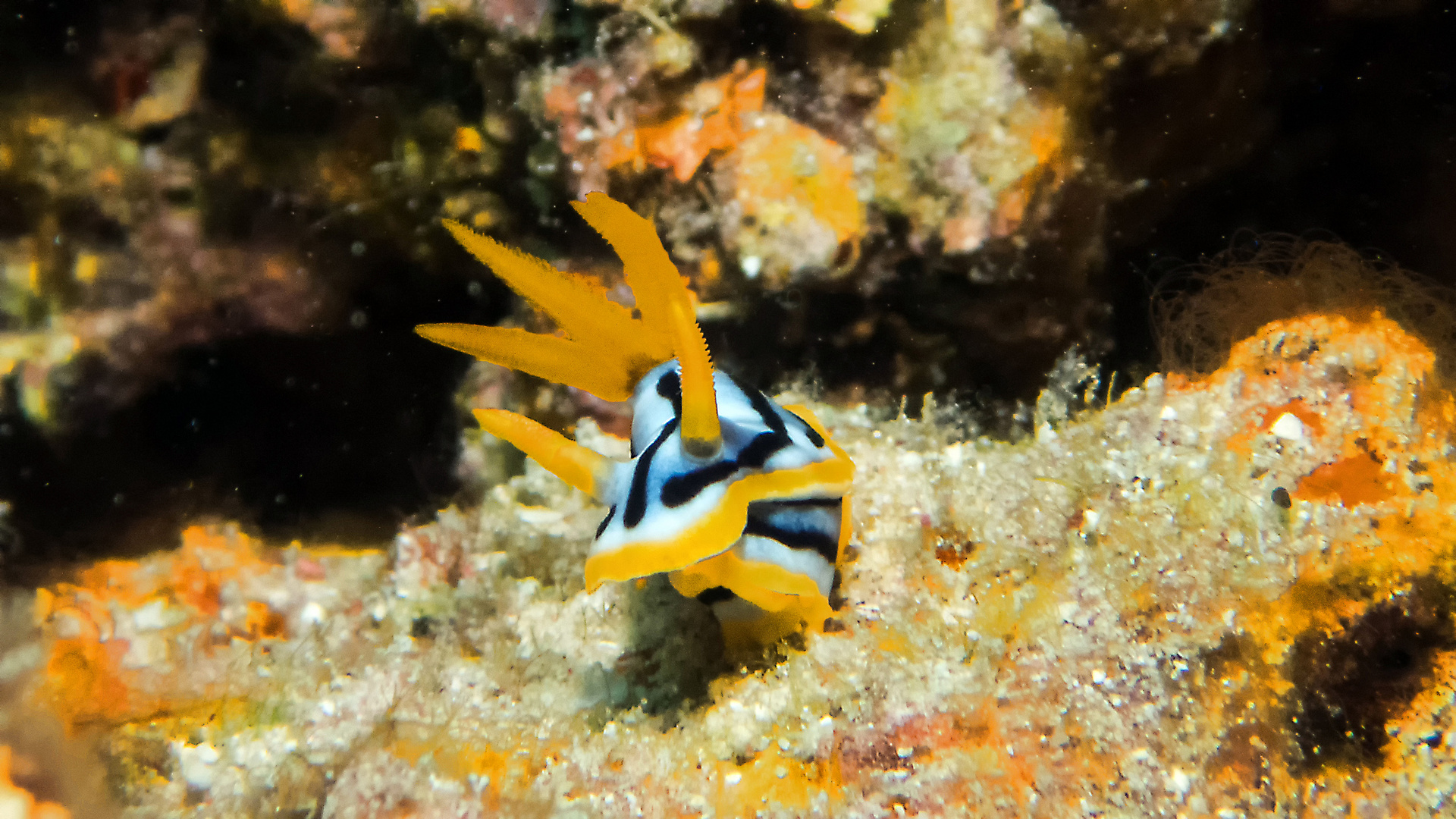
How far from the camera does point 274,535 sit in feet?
12.6

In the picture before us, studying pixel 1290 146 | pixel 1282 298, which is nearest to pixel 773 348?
pixel 1282 298

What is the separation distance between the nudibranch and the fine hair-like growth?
1.43 meters

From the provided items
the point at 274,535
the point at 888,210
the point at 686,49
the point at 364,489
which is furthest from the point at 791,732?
the point at 274,535

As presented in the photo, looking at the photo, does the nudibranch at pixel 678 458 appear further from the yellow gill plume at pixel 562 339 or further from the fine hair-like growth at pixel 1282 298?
the fine hair-like growth at pixel 1282 298

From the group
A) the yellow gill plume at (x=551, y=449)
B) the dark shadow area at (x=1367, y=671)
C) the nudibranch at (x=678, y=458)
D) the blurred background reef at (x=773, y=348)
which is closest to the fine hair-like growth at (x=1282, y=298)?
the blurred background reef at (x=773, y=348)

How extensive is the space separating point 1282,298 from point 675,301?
7.32ft

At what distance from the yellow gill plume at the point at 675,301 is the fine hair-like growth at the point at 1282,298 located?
1692 millimetres

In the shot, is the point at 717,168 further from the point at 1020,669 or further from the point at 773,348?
the point at 1020,669

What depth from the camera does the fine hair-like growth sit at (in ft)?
7.64

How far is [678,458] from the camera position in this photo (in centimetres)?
177

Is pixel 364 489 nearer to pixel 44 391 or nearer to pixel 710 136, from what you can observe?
pixel 44 391

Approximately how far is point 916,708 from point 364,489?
10.2ft

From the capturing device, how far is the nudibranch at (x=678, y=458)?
162 cm

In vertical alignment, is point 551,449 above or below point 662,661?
above
